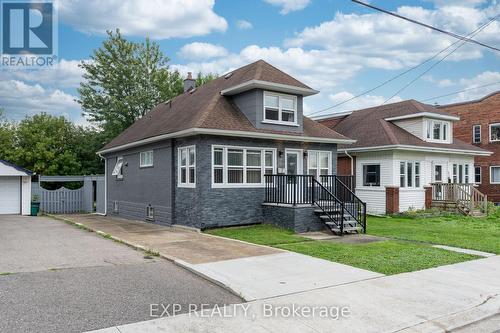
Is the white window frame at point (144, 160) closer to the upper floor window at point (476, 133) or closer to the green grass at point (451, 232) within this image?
the green grass at point (451, 232)

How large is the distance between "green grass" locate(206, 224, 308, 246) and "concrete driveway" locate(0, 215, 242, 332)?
3362mm

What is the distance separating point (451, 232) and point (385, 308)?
938 centimetres

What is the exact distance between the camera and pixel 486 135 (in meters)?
28.3

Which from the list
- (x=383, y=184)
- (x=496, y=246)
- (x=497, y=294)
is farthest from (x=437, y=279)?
(x=383, y=184)

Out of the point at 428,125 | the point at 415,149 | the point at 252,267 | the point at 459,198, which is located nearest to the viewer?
the point at 252,267

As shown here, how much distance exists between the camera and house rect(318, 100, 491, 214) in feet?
66.2

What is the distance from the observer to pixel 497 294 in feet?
21.6

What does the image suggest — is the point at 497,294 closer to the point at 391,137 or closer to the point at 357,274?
the point at 357,274

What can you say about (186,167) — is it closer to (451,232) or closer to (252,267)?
(252,267)

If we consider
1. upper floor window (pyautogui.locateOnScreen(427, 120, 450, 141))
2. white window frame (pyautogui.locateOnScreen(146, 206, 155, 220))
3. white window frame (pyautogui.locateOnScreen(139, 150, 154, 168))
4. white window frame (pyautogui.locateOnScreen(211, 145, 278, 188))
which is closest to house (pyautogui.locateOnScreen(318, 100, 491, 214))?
upper floor window (pyautogui.locateOnScreen(427, 120, 450, 141))

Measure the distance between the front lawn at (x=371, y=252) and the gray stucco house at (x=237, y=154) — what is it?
173 centimetres

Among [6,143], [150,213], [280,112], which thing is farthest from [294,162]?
[6,143]

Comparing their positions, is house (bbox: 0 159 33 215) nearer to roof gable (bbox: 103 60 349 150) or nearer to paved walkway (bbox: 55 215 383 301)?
roof gable (bbox: 103 60 349 150)

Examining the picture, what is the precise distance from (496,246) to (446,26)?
21.7 feet
